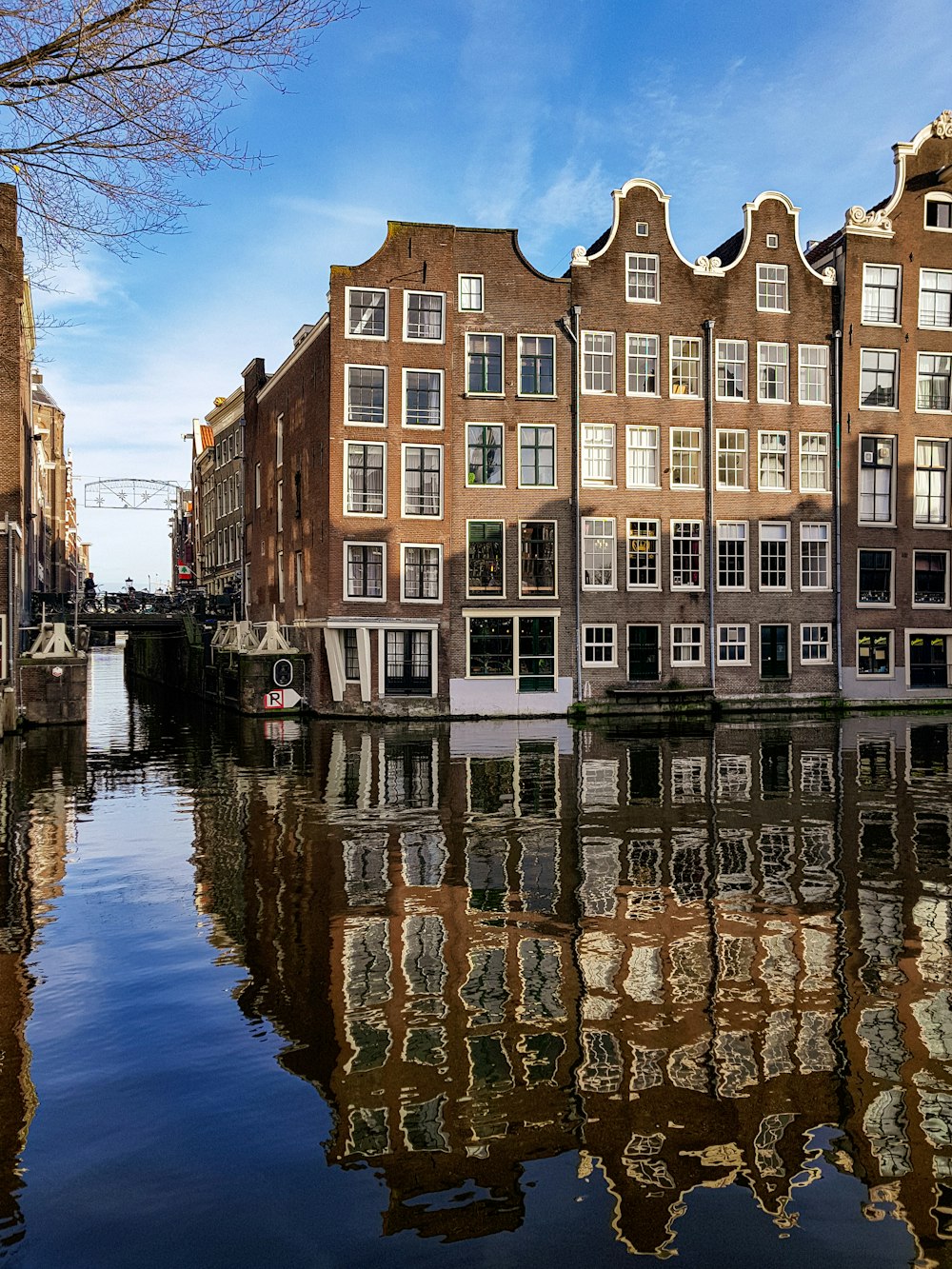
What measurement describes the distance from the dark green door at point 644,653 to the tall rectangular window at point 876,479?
10421 mm

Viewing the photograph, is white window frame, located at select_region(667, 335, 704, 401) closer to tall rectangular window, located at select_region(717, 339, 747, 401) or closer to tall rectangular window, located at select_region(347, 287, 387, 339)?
tall rectangular window, located at select_region(717, 339, 747, 401)

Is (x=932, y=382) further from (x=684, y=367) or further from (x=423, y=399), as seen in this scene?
(x=423, y=399)

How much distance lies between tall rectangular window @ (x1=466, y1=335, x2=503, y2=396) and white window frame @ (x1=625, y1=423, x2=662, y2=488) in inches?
211

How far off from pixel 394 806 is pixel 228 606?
4026 centimetres

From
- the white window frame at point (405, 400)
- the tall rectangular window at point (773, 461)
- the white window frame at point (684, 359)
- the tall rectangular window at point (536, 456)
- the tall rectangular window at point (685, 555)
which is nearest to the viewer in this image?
the white window frame at point (405, 400)

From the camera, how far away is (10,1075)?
6617 mm

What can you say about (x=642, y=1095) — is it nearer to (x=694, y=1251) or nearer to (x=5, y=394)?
(x=694, y=1251)

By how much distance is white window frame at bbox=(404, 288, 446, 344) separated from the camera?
Answer: 36219mm

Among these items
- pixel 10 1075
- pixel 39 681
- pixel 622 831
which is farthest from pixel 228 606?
pixel 10 1075

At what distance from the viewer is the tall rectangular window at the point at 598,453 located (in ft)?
124

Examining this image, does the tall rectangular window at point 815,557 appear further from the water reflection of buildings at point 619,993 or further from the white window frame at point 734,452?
the water reflection of buildings at point 619,993

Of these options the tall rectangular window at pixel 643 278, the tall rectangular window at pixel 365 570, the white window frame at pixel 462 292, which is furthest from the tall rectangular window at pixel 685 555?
the tall rectangular window at pixel 365 570

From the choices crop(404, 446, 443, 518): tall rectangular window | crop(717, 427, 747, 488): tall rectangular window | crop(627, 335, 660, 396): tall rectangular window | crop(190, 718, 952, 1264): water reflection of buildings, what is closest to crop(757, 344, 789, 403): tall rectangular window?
crop(717, 427, 747, 488): tall rectangular window

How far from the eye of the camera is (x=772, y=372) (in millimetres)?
39500
